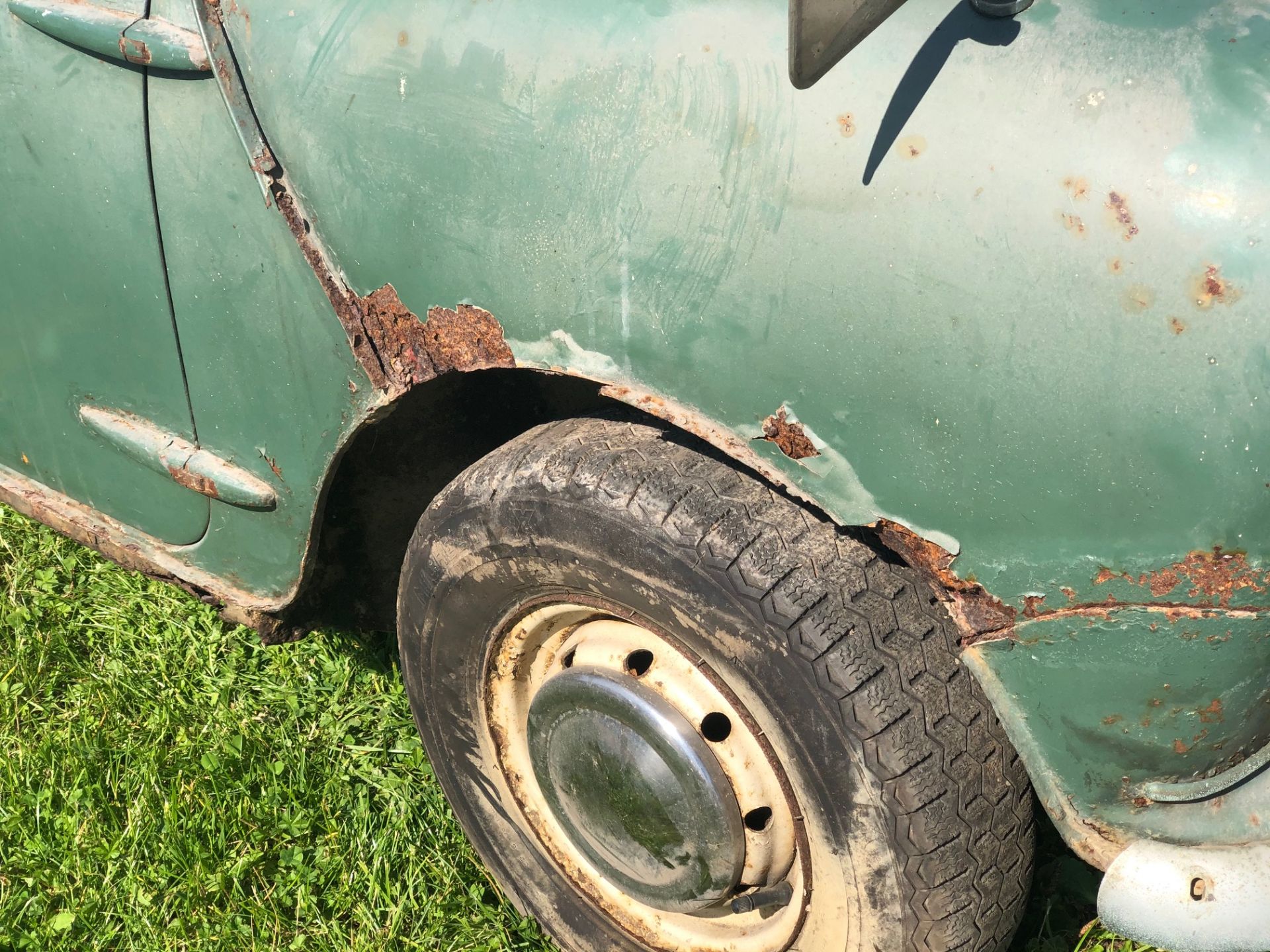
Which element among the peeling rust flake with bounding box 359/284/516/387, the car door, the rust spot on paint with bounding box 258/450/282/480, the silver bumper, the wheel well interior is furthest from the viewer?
the wheel well interior

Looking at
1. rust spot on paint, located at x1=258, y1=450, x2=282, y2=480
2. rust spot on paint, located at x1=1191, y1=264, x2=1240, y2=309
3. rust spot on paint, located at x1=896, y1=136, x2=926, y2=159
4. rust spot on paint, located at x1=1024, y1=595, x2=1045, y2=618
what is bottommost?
rust spot on paint, located at x1=258, y1=450, x2=282, y2=480

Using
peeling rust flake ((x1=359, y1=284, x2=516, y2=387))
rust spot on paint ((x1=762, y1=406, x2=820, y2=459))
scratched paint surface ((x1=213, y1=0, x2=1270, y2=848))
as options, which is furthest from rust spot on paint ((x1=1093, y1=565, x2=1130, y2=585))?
peeling rust flake ((x1=359, y1=284, x2=516, y2=387))

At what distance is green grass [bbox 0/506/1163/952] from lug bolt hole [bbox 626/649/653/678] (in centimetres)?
72

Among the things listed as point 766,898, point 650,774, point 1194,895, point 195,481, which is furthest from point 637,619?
A: point 195,481

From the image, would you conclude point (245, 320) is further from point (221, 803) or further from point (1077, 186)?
point (1077, 186)

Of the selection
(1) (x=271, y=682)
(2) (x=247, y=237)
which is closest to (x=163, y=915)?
(1) (x=271, y=682)

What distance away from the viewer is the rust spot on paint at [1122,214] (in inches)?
49.9

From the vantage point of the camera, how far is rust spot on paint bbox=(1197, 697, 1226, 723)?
4.59 ft

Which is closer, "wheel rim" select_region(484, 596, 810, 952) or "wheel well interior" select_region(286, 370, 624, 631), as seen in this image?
"wheel rim" select_region(484, 596, 810, 952)

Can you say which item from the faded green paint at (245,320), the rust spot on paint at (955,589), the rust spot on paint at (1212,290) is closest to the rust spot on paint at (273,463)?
the faded green paint at (245,320)

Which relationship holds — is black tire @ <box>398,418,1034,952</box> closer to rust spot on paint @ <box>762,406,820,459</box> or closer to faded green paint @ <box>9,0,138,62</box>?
rust spot on paint @ <box>762,406,820,459</box>

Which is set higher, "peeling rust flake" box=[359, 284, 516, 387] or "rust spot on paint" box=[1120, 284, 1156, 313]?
"rust spot on paint" box=[1120, 284, 1156, 313]

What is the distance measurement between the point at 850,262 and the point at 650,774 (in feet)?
2.65

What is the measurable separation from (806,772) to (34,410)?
1671mm
